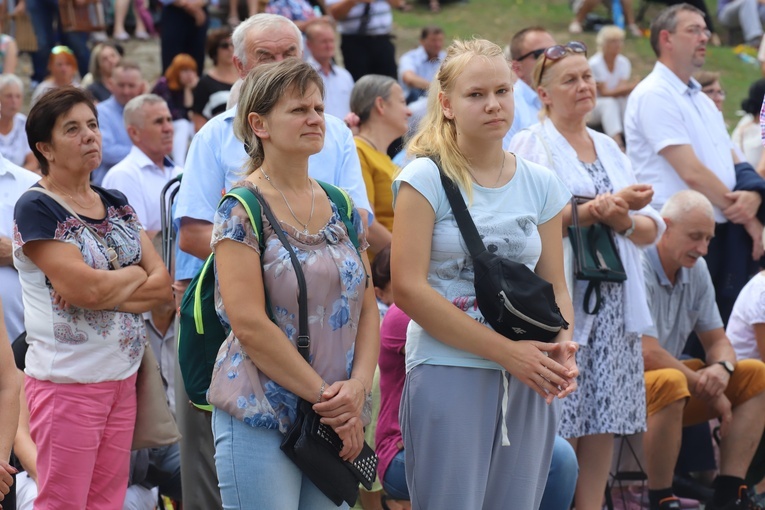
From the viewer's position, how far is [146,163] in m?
5.91

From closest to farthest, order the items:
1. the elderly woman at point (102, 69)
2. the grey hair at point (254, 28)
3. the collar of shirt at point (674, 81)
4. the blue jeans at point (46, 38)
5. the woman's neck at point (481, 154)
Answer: the woman's neck at point (481, 154) → the grey hair at point (254, 28) → the collar of shirt at point (674, 81) → the elderly woman at point (102, 69) → the blue jeans at point (46, 38)

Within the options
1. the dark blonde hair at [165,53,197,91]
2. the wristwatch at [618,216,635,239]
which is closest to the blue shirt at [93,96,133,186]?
the dark blonde hair at [165,53,197,91]

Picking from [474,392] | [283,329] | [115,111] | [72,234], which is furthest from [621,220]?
[115,111]

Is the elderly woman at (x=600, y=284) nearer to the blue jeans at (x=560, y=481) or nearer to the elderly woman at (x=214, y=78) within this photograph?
the blue jeans at (x=560, y=481)

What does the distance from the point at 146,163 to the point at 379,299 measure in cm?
190

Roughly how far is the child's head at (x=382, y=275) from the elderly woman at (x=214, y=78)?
3520 millimetres

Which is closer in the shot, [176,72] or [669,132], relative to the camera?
[669,132]

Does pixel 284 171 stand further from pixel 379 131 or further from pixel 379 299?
pixel 379 131

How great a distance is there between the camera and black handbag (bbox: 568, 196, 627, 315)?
4.23 meters

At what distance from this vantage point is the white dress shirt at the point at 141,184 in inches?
225

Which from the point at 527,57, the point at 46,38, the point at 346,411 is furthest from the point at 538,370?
the point at 46,38

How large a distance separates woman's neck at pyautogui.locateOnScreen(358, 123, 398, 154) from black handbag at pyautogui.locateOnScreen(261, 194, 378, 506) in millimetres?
2526

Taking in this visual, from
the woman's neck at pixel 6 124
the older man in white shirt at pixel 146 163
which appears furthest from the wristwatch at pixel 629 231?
the woman's neck at pixel 6 124

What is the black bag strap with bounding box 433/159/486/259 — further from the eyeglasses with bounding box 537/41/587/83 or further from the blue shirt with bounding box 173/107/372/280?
the eyeglasses with bounding box 537/41/587/83
